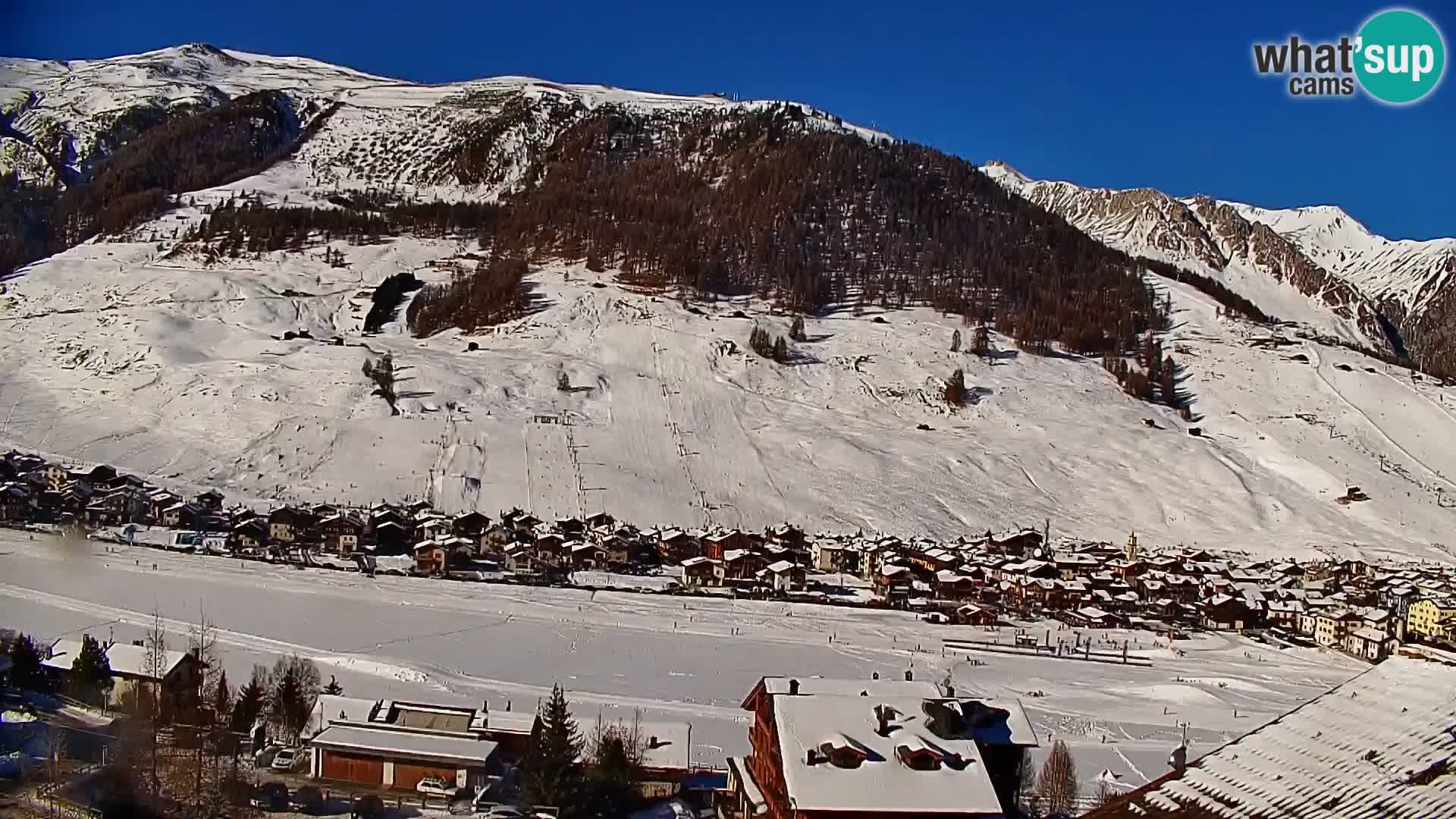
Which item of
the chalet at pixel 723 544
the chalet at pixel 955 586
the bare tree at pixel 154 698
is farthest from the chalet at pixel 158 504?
the chalet at pixel 955 586

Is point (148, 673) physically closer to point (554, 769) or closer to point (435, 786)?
point (435, 786)

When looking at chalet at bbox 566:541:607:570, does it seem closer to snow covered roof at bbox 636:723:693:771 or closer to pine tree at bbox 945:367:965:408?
snow covered roof at bbox 636:723:693:771

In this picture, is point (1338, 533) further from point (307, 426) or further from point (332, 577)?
point (307, 426)

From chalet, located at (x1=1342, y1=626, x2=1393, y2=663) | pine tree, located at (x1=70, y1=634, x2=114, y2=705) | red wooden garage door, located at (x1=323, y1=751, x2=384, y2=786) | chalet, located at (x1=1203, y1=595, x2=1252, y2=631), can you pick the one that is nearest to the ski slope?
chalet, located at (x1=1203, y1=595, x2=1252, y2=631)

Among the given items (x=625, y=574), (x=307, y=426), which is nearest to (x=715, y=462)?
(x=625, y=574)

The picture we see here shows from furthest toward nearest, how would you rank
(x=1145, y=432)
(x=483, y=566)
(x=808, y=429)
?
1. (x=1145, y=432)
2. (x=808, y=429)
3. (x=483, y=566)

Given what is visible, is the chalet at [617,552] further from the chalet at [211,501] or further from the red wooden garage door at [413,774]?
the red wooden garage door at [413,774]
